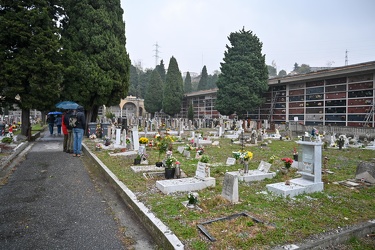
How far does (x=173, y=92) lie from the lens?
140 feet

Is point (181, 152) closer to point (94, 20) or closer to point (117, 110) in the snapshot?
point (94, 20)

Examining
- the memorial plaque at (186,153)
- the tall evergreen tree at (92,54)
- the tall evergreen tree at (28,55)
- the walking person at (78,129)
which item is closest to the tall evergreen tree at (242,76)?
the tall evergreen tree at (92,54)

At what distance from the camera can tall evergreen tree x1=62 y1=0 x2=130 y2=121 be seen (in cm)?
1605

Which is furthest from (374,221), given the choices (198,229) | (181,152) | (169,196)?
(181,152)

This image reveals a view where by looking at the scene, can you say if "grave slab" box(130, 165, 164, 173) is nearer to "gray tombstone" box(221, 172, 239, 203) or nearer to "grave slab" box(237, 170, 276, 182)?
"grave slab" box(237, 170, 276, 182)

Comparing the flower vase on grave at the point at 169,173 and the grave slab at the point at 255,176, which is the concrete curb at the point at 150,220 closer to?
the flower vase on grave at the point at 169,173

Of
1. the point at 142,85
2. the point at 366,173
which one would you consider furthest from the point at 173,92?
the point at 366,173

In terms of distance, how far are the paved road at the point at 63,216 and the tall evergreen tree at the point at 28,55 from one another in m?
8.23

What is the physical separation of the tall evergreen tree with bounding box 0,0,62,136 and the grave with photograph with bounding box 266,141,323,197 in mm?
13243

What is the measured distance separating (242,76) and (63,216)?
86.4 ft

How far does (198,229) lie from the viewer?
3.62 metres

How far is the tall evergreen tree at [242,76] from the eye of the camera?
28.0 m

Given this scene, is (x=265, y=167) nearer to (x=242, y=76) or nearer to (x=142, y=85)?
(x=242, y=76)

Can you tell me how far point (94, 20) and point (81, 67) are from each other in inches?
129
